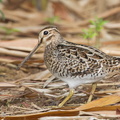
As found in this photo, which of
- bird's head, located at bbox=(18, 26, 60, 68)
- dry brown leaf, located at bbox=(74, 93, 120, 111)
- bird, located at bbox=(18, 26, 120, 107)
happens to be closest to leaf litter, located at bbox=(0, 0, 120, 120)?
dry brown leaf, located at bbox=(74, 93, 120, 111)

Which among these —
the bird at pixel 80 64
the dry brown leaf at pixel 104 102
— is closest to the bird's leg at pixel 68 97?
the bird at pixel 80 64

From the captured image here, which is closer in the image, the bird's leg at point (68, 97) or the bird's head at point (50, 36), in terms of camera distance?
the bird's leg at point (68, 97)

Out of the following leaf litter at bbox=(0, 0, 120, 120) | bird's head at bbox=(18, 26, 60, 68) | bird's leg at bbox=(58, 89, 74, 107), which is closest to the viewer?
leaf litter at bbox=(0, 0, 120, 120)

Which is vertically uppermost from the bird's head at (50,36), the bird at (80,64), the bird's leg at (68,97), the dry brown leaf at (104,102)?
the bird's head at (50,36)

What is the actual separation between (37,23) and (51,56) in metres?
3.56

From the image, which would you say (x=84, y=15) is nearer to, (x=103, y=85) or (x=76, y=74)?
(x=103, y=85)

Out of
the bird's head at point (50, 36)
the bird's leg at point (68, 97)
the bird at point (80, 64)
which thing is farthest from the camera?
the bird's head at point (50, 36)

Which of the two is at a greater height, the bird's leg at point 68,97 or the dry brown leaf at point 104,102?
the bird's leg at point 68,97

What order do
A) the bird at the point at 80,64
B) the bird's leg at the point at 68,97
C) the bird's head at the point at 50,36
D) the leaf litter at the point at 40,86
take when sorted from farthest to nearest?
the bird's head at the point at 50,36 < the bird's leg at the point at 68,97 < the bird at the point at 80,64 < the leaf litter at the point at 40,86

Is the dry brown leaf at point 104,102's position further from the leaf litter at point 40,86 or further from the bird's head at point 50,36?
the bird's head at point 50,36

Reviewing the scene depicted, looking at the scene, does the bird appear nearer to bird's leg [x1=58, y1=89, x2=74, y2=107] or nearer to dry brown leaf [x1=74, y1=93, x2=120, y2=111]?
bird's leg [x1=58, y1=89, x2=74, y2=107]

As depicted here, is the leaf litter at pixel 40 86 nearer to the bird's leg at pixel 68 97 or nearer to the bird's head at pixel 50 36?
the bird's leg at pixel 68 97

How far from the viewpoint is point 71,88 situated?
4.59m

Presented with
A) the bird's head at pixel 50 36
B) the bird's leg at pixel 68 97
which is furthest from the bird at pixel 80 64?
the bird's head at pixel 50 36
